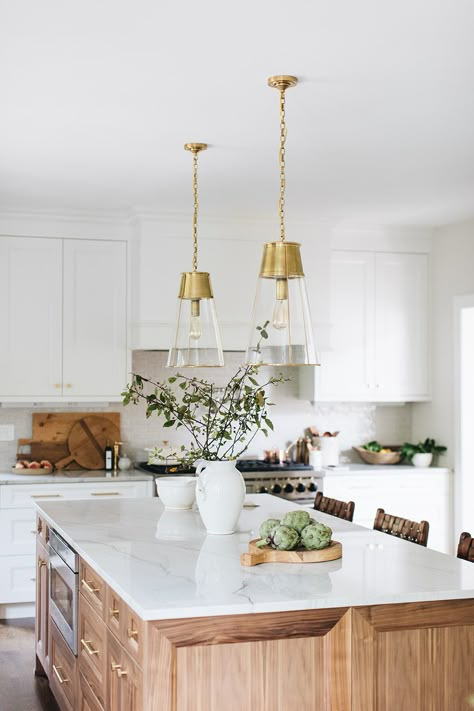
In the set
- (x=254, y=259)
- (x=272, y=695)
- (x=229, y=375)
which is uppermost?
(x=254, y=259)

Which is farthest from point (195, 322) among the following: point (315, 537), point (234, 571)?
point (234, 571)

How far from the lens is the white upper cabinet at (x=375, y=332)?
6551mm

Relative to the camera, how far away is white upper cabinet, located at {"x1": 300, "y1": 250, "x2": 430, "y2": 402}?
6.55 m

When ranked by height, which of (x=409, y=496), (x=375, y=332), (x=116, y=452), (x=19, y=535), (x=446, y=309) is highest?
(x=446, y=309)

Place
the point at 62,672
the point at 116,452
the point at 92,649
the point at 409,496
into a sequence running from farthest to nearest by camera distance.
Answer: the point at 409,496 < the point at 116,452 < the point at 62,672 < the point at 92,649

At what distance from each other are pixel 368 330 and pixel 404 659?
Answer: 410 cm

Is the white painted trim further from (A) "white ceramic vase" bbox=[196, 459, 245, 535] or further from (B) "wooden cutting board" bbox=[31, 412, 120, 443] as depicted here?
(A) "white ceramic vase" bbox=[196, 459, 245, 535]

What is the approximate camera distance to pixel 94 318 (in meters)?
6.11

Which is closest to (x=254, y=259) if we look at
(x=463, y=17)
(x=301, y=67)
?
(x=301, y=67)

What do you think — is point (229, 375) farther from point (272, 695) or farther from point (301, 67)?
point (272, 695)

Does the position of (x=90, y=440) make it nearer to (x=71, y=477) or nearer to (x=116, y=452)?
(x=116, y=452)

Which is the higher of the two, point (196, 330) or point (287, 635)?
point (196, 330)

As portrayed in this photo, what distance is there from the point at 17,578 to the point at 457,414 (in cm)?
317

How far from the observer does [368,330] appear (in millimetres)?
6613
